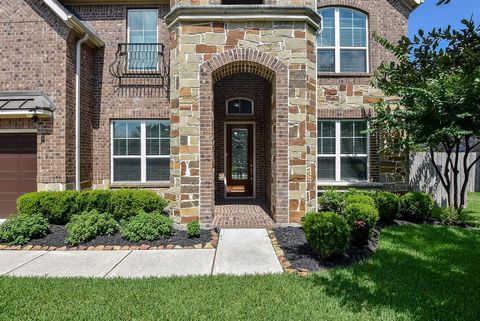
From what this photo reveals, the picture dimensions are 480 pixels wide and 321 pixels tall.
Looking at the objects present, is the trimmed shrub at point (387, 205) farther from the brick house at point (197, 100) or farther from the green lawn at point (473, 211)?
the green lawn at point (473, 211)

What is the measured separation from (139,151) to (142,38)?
3.77 m

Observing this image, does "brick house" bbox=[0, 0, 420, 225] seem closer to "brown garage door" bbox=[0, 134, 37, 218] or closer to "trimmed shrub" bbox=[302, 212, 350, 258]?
"brown garage door" bbox=[0, 134, 37, 218]

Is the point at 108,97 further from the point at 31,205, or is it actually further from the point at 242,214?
the point at 242,214

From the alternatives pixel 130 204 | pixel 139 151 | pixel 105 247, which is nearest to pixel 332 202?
pixel 130 204

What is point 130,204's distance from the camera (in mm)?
7281

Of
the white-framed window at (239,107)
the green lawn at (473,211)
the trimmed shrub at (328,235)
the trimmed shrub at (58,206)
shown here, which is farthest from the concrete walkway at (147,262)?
the green lawn at (473,211)

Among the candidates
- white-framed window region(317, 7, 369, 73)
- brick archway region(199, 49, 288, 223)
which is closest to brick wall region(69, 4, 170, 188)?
brick archway region(199, 49, 288, 223)

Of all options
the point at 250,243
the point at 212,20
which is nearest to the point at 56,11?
the point at 212,20

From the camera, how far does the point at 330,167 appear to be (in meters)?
9.38

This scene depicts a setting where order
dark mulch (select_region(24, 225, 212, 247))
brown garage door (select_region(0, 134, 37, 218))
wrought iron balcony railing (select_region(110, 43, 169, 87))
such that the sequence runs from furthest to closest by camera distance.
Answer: wrought iron balcony railing (select_region(110, 43, 169, 87)), brown garage door (select_region(0, 134, 37, 218)), dark mulch (select_region(24, 225, 212, 247))

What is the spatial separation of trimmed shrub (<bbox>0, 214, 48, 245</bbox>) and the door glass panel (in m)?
6.06

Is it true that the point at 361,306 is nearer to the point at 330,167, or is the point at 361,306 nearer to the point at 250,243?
the point at 250,243

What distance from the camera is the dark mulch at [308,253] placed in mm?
4715

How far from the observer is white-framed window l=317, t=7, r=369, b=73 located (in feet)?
30.5
